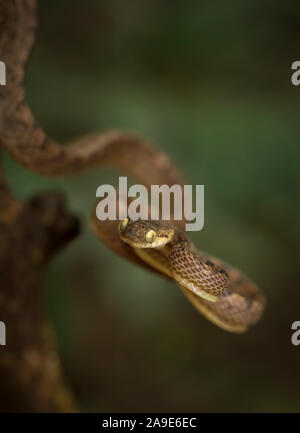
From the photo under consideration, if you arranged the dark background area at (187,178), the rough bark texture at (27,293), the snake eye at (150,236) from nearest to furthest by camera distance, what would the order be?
the snake eye at (150,236) < the rough bark texture at (27,293) < the dark background area at (187,178)

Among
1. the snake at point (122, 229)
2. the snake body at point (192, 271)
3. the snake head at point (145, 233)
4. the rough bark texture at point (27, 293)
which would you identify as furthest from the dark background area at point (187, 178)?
the snake head at point (145, 233)

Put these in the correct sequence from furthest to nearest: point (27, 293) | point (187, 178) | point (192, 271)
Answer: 1. point (187, 178)
2. point (27, 293)
3. point (192, 271)

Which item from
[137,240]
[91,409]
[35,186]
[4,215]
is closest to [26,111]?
[137,240]

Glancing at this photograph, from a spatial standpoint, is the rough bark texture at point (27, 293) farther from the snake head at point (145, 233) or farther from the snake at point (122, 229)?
the snake head at point (145, 233)

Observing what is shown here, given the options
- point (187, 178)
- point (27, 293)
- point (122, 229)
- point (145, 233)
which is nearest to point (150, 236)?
point (145, 233)

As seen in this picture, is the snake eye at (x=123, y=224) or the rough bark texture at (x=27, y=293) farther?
the rough bark texture at (x=27, y=293)

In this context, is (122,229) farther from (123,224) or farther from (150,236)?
(150,236)

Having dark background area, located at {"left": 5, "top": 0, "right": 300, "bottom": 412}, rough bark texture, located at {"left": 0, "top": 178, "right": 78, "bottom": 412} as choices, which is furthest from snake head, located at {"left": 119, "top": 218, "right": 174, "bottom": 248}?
dark background area, located at {"left": 5, "top": 0, "right": 300, "bottom": 412}

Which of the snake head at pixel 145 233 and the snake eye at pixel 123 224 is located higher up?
the snake eye at pixel 123 224
